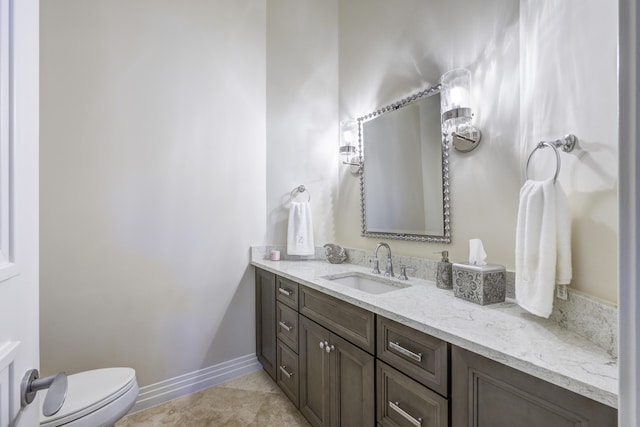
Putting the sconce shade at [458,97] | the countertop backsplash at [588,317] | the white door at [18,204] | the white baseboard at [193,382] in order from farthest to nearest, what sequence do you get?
the white baseboard at [193,382]
the sconce shade at [458,97]
the countertop backsplash at [588,317]
the white door at [18,204]

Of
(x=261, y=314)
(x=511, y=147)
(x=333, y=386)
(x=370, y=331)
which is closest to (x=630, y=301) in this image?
(x=370, y=331)

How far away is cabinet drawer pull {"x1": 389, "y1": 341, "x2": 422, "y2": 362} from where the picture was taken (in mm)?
983

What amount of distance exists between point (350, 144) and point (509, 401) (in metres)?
1.82

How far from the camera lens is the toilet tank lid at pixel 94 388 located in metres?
1.17

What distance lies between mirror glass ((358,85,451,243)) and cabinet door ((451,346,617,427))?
85 centimetres

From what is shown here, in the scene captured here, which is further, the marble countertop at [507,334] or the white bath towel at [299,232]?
the white bath towel at [299,232]

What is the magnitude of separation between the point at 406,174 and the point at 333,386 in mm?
1284

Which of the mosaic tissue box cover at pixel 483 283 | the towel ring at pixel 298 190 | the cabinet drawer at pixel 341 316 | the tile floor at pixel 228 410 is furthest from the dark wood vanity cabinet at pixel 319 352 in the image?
the towel ring at pixel 298 190

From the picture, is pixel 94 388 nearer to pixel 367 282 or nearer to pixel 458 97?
pixel 367 282

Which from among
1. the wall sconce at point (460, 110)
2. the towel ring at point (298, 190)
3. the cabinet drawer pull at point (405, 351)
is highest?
the wall sconce at point (460, 110)

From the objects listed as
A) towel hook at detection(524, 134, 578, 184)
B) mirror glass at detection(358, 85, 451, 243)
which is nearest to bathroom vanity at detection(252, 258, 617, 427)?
mirror glass at detection(358, 85, 451, 243)

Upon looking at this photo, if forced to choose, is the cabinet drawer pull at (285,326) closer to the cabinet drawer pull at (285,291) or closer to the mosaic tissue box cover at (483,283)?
the cabinet drawer pull at (285,291)

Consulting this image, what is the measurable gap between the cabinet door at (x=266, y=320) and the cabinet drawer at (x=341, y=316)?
1.39 ft

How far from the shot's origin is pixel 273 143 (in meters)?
2.32
